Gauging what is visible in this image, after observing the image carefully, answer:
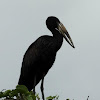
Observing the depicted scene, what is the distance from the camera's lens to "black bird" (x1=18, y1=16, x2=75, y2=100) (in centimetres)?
1084

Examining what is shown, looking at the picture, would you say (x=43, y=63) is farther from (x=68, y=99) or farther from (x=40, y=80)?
(x=68, y=99)

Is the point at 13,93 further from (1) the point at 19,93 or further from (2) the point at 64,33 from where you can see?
(2) the point at 64,33

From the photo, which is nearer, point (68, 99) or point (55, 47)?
point (68, 99)

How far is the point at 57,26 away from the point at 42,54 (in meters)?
1.48

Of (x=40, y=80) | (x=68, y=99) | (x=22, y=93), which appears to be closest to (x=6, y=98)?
(x=22, y=93)

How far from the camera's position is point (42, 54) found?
1087 centimetres

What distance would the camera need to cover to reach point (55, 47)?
1082 centimetres

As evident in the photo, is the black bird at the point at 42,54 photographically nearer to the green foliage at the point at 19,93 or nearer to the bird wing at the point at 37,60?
the bird wing at the point at 37,60

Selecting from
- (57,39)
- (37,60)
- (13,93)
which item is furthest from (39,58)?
(13,93)

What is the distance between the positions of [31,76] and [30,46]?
1.12 meters

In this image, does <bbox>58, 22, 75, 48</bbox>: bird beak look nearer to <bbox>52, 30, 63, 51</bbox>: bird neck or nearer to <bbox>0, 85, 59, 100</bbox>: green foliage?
<bbox>52, 30, 63, 51</bbox>: bird neck

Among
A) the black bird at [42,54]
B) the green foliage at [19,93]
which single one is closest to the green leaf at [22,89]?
the green foliage at [19,93]

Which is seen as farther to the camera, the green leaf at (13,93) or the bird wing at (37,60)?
the bird wing at (37,60)

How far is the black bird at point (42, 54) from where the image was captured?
10.8 m
